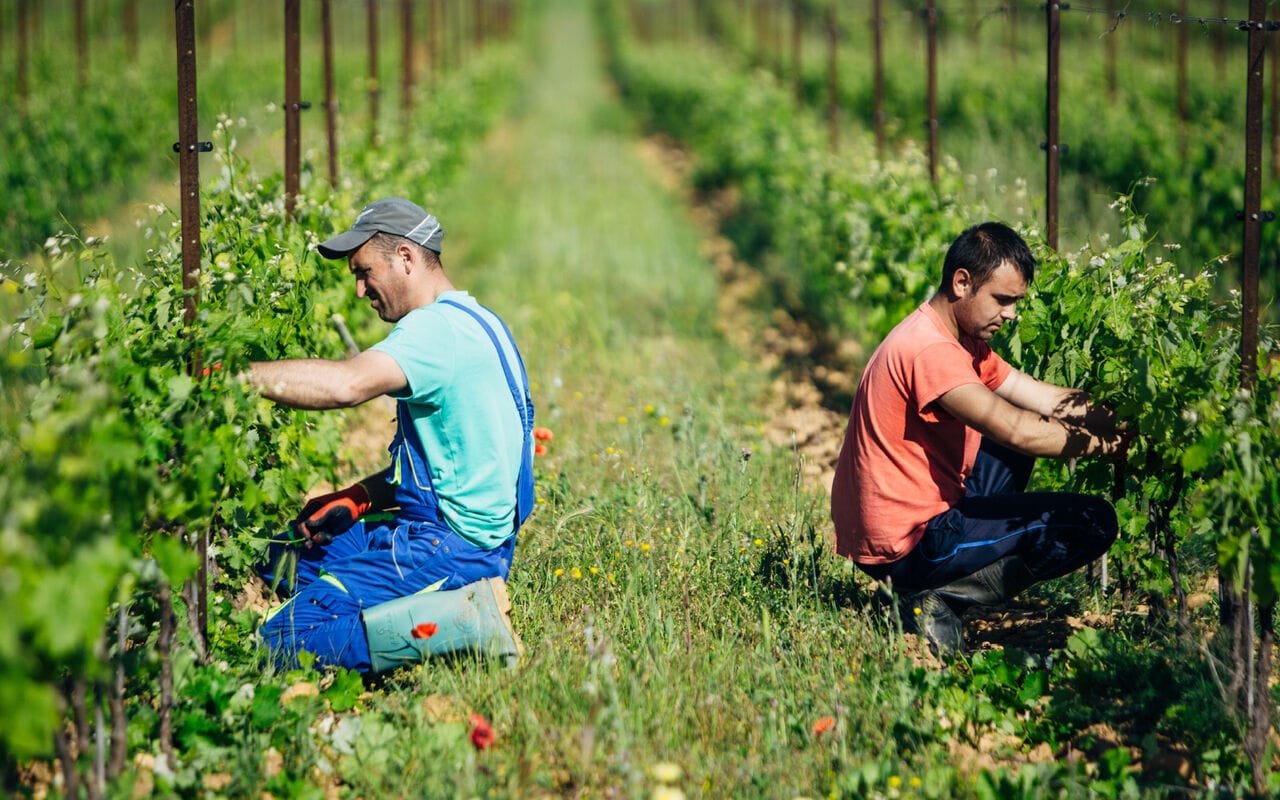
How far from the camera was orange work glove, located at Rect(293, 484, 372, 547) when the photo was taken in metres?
3.84

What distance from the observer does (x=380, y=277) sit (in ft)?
12.0

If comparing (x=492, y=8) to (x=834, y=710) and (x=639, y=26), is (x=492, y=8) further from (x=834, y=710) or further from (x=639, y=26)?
(x=834, y=710)

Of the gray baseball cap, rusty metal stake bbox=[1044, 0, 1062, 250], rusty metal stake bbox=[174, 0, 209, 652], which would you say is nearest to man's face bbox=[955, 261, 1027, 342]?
rusty metal stake bbox=[1044, 0, 1062, 250]

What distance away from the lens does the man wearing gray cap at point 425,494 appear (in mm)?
3479

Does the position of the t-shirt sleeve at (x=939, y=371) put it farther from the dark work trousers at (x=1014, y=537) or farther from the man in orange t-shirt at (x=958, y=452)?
the dark work trousers at (x=1014, y=537)

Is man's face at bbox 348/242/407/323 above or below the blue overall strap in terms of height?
above

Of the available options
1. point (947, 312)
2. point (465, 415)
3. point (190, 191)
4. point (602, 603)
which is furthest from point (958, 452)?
point (190, 191)

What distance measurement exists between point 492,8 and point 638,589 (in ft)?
123

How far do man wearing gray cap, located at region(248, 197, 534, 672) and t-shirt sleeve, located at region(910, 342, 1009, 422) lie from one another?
48.9 inches

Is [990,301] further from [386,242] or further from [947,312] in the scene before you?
[386,242]

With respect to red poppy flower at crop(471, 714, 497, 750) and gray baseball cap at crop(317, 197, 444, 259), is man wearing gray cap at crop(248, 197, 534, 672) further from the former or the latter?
red poppy flower at crop(471, 714, 497, 750)

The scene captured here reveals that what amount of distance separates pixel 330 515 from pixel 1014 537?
2.18 m

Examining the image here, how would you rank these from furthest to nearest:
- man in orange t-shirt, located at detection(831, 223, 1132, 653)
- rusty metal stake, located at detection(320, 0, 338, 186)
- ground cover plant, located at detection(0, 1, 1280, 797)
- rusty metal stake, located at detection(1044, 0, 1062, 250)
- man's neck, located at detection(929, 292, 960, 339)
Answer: rusty metal stake, located at detection(320, 0, 338, 186)
rusty metal stake, located at detection(1044, 0, 1062, 250)
man's neck, located at detection(929, 292, 960, 339)
man in orange t-shirt, located at detection(831, 223, 1132, 653)
ground cover plant, located at detection(0, 1, 1280, 797)

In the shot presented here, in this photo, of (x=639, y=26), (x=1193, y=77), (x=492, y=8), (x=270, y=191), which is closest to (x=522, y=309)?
(x=270, y=191)
